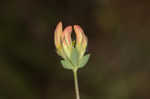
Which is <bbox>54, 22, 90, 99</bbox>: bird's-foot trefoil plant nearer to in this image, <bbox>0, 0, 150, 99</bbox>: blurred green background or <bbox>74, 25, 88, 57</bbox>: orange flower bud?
<bbox>74, 25, 88, 57</bbox>: orange flower bud

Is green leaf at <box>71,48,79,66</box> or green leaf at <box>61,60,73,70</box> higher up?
green leaf at <box>71,48,79,66</box>

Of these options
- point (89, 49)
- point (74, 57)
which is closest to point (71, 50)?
point (74, 57)

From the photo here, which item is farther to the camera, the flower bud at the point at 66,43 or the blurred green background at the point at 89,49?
the blurred green background at the point at 89,49

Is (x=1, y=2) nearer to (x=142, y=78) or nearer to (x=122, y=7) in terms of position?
(x=122, y=7)

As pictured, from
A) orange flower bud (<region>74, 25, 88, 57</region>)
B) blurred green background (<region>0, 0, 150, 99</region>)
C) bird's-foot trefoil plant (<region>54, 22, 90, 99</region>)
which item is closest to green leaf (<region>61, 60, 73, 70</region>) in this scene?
bird's-foot trefoil plant (<region>54, 22, 90, 99</region>)

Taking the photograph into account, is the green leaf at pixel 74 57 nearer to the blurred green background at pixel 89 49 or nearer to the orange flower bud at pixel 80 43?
the orange flower bud at pixel 80 43

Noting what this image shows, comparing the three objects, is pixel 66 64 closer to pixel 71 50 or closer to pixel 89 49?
pixel 71 50

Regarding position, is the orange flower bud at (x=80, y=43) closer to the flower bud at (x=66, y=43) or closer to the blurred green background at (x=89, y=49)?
the flower bud at (x=66, y=43)

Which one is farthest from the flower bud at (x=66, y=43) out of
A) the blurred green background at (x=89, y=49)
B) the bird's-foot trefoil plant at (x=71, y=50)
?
the blurred green background at (x=89, y=49)

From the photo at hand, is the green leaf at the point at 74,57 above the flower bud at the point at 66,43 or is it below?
below

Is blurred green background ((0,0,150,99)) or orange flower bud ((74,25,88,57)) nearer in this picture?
orange flower bud ((74,25,88,57))
